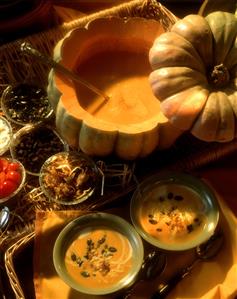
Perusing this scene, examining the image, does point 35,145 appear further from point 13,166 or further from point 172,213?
point 172,213

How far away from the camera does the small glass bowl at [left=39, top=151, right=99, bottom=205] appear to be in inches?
47.7

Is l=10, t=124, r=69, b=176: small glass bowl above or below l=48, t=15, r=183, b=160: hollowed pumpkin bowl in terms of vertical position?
below

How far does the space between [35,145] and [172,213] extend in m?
0.39

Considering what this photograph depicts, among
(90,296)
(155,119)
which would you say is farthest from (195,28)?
→ (90,296)

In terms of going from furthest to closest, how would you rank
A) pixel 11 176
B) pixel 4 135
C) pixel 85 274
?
pixel 4 135, pixel 11 176, pixel 85 274

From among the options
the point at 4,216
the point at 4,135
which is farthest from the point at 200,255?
the point at 4,135

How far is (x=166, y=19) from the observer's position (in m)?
1.44

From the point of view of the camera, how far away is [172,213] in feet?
3.90

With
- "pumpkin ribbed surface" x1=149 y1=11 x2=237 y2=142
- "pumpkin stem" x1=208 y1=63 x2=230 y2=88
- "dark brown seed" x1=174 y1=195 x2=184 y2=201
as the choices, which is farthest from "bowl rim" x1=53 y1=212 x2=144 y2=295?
"pumpkin stem" x1=208 y1=63 x2=230 y2=88

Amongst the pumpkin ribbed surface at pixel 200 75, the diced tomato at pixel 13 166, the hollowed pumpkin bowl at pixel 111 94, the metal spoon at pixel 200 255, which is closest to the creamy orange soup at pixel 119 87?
the hollowed pumpkin bowl at pixel 111 94

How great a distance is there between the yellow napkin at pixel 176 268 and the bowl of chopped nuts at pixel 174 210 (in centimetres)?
5

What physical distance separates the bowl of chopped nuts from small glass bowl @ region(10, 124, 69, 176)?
0.25 meters

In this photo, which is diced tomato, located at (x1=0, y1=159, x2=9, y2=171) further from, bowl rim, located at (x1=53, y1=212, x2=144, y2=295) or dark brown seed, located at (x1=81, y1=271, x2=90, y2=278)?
dark brown seed, located at (x1=81, y1=271, x2=90, y2=278)

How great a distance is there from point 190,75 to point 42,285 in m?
0.56
